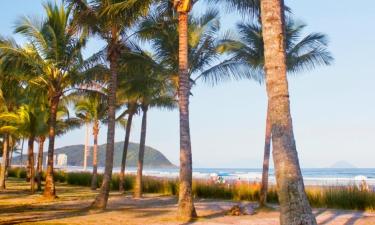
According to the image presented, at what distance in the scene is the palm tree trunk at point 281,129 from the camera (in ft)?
17.7

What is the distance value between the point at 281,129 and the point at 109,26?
37.1 ft

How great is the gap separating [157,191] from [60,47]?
10447 millimetres

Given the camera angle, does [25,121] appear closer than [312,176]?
Yes

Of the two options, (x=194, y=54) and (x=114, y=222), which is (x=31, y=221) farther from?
(x=194, y=54)

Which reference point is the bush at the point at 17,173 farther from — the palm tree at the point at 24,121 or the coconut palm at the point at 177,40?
the coconut palm at the point at 177,40

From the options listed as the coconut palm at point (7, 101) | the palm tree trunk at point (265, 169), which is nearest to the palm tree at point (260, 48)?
the palm tree trunk at point (265, 169)

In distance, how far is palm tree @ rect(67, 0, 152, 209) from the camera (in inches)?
568

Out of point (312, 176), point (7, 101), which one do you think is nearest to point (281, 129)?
point (7, 101)

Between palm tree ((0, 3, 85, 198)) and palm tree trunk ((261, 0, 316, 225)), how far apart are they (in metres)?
14.9

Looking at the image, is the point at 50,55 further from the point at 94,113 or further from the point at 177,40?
the point at 94,113

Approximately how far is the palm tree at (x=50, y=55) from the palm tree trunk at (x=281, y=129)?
1486 centimetres

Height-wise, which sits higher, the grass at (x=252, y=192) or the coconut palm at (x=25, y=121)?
the coconut palm at (x=25, y=121)

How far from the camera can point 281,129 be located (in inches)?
223

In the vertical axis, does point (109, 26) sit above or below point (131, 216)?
above
